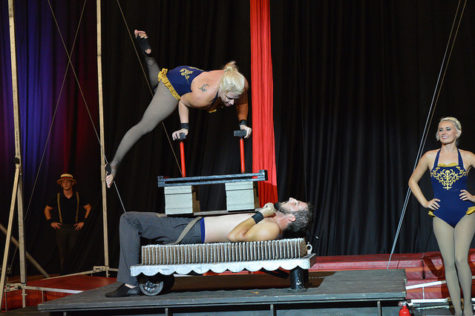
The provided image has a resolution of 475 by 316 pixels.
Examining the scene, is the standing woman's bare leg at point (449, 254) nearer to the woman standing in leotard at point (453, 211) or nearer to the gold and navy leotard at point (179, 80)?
the woman standing in leotard at point (453, 211)

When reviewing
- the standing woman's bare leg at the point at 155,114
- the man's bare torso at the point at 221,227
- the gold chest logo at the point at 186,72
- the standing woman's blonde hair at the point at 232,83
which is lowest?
the man's bare torso at the point at 221,227

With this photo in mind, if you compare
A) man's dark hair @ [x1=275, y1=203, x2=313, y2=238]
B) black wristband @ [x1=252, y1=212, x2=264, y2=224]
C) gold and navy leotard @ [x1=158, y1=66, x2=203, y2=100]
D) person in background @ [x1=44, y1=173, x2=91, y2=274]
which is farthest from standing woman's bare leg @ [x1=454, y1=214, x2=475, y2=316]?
person in background @ [x1=44, y1=173, x2=91, y2=274]

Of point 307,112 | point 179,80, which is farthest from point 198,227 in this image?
point 307,112

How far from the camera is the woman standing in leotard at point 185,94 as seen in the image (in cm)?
414

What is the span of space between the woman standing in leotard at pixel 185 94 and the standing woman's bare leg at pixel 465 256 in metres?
1.73

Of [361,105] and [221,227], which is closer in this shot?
[221,227]

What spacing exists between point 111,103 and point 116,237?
1925mm

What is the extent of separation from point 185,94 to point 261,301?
1.73 metres

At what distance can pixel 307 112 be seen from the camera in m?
7.38

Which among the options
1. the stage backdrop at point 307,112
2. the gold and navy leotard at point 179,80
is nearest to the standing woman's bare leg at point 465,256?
the gold and navy leotard at point 179,80

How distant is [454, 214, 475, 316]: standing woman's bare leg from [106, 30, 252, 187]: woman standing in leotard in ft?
5.66

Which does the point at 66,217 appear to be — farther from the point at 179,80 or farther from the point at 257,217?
the point at 257,217

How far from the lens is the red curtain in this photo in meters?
6.44

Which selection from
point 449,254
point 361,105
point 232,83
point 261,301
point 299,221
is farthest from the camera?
point 361,105
